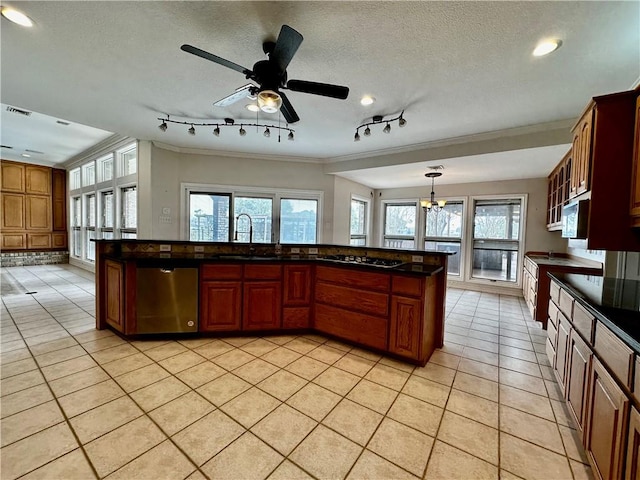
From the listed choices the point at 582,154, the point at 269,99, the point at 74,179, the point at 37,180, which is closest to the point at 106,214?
the point at 74,179

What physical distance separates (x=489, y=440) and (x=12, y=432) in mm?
2927

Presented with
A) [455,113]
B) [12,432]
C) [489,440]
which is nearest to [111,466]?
[12,432]

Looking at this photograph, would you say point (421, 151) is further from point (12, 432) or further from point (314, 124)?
point (12, 432)

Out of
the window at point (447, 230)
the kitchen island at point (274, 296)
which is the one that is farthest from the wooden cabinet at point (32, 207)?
the window at point (447, 230)

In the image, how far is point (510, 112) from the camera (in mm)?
3139

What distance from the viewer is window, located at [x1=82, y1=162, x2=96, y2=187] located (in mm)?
6836

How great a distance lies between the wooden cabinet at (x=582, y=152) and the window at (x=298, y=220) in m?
4.10

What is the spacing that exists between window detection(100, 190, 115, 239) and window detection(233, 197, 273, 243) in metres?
3.16

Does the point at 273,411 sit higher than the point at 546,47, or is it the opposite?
the point at 546,47

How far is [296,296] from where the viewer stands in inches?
126

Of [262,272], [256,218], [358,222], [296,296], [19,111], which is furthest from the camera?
[358,222]

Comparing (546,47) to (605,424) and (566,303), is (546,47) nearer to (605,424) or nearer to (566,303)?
(566,303)

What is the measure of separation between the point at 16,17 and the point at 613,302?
4434mm

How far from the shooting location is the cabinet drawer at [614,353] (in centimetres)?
113
